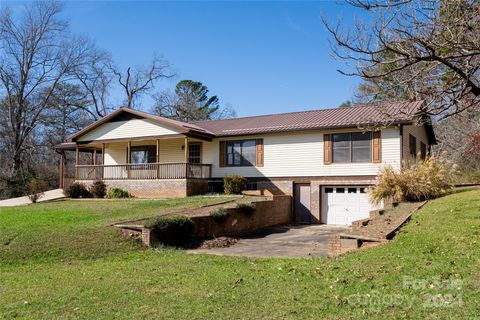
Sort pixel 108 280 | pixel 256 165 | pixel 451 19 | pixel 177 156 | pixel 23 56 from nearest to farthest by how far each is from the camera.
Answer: pixel 451 19 < pixel 108 280 < pixel 256 165 < pixel 177 156 < pixel 23 56

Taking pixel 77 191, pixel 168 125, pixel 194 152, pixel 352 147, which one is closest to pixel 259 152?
pixel 194 152

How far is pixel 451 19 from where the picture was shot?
654 cm

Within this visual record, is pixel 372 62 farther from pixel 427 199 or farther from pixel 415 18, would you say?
pixel 427 199

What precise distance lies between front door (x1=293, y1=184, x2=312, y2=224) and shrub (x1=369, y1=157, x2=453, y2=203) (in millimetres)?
5337

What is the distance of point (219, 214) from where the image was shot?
15125mm

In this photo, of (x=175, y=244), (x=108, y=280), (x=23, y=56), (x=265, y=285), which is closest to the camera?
(x=265, y=285)

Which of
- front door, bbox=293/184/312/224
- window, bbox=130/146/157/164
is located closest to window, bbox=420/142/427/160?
front door, bbox=293/184/312/224

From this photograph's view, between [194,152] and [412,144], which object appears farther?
[194,152]

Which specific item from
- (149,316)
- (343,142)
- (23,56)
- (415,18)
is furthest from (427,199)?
(23,56)

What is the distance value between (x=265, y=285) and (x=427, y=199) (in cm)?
1062

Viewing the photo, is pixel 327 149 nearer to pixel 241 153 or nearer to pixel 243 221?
pixel 241 153

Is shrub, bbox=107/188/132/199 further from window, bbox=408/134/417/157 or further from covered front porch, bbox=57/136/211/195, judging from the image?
window, bbox=408/134/417/157

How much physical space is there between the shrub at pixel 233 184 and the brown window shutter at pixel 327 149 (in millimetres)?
4291

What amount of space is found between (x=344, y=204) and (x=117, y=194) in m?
12.0
